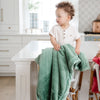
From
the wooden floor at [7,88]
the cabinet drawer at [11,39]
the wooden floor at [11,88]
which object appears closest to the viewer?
the wooden floor at [11,88]

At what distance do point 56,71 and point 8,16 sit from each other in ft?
10.5

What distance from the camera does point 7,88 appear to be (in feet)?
12.6

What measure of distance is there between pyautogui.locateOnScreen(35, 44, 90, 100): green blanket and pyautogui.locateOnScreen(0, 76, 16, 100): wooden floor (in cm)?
173

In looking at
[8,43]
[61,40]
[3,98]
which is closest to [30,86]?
[61,40]

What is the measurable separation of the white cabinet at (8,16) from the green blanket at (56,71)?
3.03 meters

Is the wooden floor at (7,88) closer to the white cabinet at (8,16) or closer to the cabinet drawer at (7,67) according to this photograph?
the cabinet drawer at (7,67)

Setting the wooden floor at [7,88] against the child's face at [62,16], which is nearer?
the child's face at [62,16]

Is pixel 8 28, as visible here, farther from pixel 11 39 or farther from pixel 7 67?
pixel 7 67

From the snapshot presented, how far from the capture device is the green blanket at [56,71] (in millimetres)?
1676

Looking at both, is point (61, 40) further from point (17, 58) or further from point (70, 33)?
point (17, 58)

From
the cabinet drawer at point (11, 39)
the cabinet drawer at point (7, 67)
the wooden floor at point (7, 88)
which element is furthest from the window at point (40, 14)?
the wooden floor at point (7, 88)

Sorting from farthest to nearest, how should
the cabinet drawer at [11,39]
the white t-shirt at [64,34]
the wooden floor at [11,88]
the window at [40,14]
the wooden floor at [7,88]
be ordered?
the window at [40,14], the cabinet drawer at [11,39], the wooden floor at [7,88], the wooden floor at [11,88], the white t-shirt at [64,34]

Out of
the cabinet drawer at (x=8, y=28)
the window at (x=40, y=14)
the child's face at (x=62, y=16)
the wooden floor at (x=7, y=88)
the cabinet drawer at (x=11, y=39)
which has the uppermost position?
the window at (x=40, y=14)

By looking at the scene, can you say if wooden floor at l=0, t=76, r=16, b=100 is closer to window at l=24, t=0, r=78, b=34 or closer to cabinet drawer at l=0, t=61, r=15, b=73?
cabinet drawer at l=0, t=61, r=15, b=73
